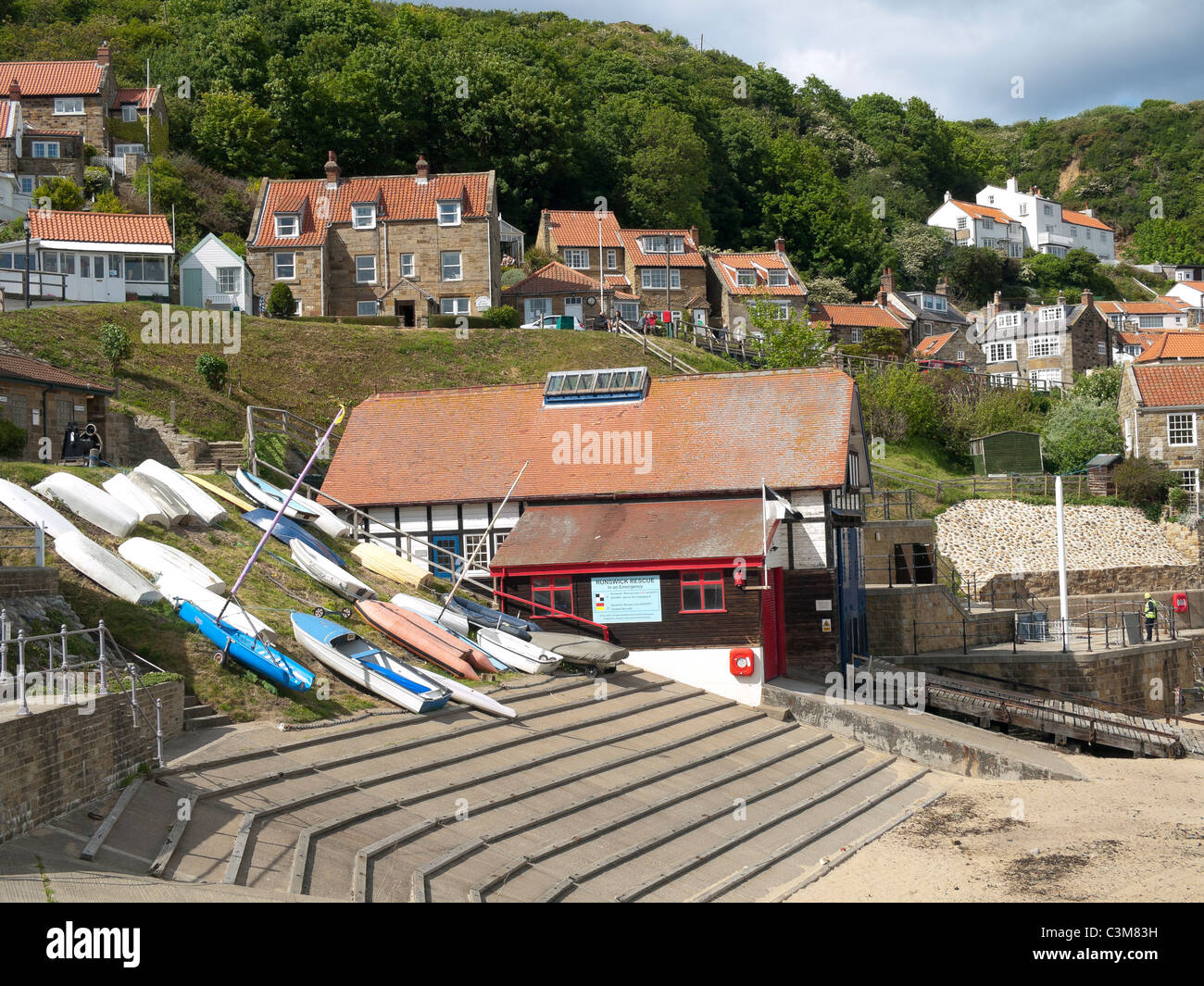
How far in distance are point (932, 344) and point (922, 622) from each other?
141 feet

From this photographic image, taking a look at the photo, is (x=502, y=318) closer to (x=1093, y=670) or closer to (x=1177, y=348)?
(x=1093, y=670)

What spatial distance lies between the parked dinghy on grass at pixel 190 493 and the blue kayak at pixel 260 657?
6039 mm

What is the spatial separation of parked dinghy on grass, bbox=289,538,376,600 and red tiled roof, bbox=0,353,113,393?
7866 mm

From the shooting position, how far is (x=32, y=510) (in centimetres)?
1972

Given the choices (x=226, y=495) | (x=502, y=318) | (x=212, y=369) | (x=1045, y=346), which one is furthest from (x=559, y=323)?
(x=1045, y=346)

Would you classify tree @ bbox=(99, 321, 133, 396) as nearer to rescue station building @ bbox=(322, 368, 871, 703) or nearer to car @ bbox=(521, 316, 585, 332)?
rescue station building @ bbox=(322, 368, 871, 703)

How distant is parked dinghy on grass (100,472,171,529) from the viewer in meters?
22.4

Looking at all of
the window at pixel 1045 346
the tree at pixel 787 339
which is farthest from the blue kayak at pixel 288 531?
the window at pixel 1045 346

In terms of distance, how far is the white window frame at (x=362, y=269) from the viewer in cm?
5234

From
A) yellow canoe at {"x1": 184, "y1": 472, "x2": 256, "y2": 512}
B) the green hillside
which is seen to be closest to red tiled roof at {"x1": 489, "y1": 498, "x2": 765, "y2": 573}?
yellow canoe at {"x1": 184, "y1": 472, "x2": 256, "y2": 512}

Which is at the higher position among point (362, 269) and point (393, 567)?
point (362, 269)

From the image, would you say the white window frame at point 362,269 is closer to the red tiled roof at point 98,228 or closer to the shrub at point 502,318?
the shrub at point 502,318
